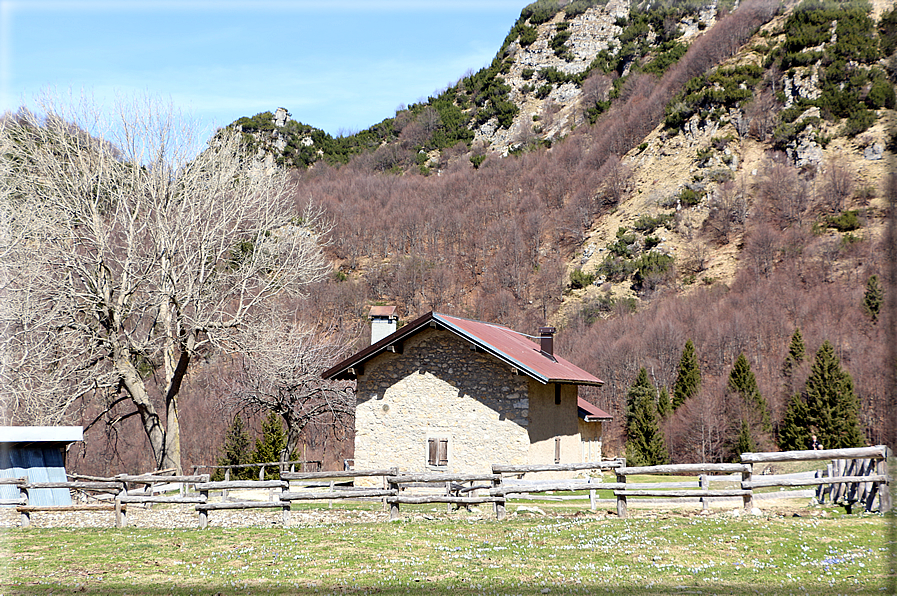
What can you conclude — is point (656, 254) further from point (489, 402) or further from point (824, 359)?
point (489, 402)

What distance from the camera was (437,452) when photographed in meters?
24.2

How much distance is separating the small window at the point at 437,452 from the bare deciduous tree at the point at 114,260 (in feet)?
24.8

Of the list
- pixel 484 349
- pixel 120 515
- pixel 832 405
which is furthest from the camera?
pixel 832 405

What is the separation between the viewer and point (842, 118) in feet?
261

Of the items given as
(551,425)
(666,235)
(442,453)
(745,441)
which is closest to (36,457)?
(442,453)

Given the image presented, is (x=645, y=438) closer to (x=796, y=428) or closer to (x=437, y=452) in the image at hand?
(x=796, y=428)

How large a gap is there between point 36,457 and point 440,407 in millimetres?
11832

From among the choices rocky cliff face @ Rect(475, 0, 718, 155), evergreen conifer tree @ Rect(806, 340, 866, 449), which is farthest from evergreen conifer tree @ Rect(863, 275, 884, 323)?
rocky cliff face @ Rect(475, 0, 718, 155)

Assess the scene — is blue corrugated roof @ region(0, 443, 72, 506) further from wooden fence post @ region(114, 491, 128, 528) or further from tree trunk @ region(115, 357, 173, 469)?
tree trunk @ region(115, 357, 173, 469)

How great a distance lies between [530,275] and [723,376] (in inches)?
1465

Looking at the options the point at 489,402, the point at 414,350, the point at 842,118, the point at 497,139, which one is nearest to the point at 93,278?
the point at 414,350

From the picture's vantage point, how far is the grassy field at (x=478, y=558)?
29.2 ft

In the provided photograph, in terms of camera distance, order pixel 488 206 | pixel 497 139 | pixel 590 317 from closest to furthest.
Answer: pixel 590 317, pixel 488 206, pixel 497 139

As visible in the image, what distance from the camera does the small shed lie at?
57.8 feet
